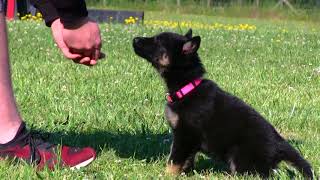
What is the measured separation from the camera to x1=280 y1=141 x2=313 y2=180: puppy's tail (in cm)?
362

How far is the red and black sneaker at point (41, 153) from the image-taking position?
3662 millimetres

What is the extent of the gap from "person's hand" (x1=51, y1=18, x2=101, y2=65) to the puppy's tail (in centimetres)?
121

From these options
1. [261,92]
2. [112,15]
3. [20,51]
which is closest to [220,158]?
[261,92]

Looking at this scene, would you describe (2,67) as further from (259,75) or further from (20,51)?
(20,51)

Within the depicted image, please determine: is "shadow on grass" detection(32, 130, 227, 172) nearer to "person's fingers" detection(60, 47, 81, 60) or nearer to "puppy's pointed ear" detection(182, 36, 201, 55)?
"puppy's pointed ear" detection(182, 36, 201, 55)

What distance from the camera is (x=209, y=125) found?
152 inches

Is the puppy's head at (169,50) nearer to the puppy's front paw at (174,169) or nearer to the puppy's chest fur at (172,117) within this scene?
the puppy's chest fur at (172,117)

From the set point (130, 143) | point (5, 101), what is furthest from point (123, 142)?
point (5, 101)

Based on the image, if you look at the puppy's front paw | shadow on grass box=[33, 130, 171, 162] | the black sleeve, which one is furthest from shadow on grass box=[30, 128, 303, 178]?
the black sleeve

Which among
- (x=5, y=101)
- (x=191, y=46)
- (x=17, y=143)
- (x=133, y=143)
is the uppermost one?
(x=191, y=46)

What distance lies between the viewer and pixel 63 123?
4988 mm

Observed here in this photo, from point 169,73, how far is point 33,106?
1.81 metres

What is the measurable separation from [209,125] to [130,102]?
84.2 inches

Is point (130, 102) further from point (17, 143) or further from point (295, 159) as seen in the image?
point (295, 159)
